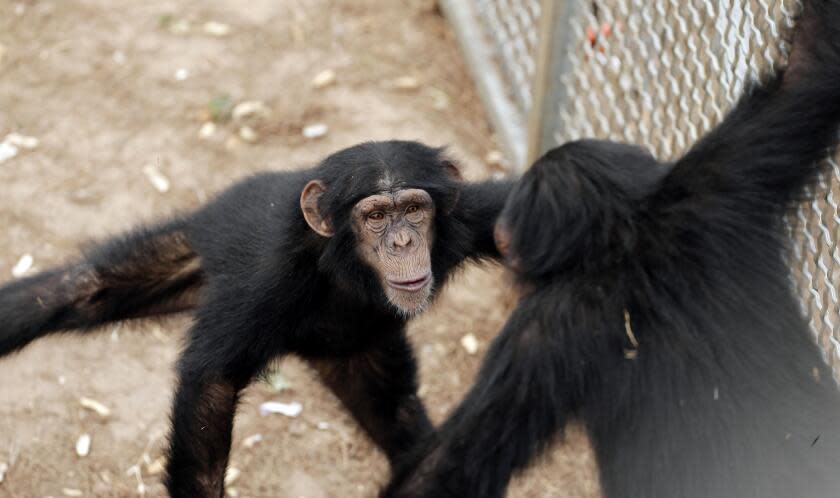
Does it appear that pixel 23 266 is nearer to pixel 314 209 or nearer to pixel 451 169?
pixel 314 209

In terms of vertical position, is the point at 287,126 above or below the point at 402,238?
below

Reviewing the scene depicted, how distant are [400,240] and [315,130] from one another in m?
3.34

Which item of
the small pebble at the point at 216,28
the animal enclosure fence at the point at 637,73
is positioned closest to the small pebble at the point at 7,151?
the small pebble at the point at 216,28

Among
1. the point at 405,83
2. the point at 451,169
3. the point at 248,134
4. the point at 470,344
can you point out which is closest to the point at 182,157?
the point at 248,134

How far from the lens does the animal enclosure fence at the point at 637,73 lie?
17.9ft

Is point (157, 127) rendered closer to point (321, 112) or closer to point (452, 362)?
point (321, 112)

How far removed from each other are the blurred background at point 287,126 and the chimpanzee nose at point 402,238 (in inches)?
19.0

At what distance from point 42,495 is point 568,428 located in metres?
3.09

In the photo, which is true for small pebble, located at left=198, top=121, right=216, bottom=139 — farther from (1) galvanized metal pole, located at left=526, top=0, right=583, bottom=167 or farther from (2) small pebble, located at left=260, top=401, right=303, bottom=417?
(2) small pebble, located at left=260, top=401, right=303, bottom=417

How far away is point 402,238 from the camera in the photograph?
533 centimetres

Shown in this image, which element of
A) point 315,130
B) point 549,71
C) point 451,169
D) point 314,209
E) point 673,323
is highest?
point 673,323

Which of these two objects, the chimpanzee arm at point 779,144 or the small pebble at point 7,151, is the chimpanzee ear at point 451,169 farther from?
the small pebble at point 7,151

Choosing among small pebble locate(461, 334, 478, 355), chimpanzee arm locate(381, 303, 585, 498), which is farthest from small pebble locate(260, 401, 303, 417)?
chimpanzee arm locate(381, 303, 585, 498)

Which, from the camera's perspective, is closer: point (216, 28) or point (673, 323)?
point (673, 323)
